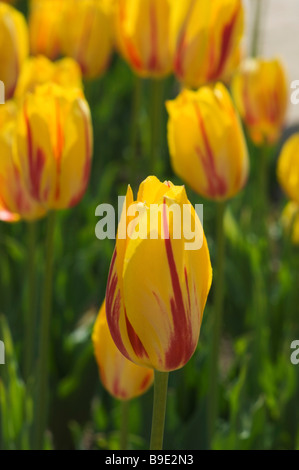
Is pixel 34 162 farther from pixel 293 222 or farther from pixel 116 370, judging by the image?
pixel 293 222

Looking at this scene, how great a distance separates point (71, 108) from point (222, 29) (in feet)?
1.41

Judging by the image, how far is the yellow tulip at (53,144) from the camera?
1.00 meters

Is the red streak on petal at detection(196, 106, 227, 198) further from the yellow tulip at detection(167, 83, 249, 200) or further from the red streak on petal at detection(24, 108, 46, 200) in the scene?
the red streak on petal at detection(24, 108, 46, 200)

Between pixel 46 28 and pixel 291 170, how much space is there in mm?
786

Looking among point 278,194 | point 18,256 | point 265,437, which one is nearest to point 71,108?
point 265,437

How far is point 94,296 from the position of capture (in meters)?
1.76

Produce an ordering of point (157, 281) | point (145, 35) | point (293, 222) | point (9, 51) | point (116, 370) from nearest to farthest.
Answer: point (157, 281), point (116, 370), point (145, 35), point (9, 51), point (293, 222)

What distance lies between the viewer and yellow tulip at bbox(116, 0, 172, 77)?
144cm

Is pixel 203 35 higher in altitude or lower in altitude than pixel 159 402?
higher

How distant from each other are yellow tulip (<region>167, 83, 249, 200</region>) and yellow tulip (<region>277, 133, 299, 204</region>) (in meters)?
0.42

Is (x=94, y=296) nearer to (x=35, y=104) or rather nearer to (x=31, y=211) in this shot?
(x=31, y=211)

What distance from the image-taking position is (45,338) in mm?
1057

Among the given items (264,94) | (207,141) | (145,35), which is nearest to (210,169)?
(207,141)

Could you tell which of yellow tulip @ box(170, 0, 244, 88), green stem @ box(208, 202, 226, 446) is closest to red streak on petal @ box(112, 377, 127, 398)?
green stem @ box(208, 202, 226, 446)
